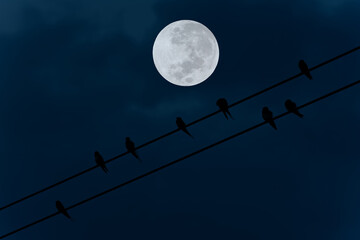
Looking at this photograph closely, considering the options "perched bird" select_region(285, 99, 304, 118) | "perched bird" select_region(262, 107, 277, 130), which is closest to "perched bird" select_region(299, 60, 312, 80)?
"perched bird" select_region(285, 99, 304, 118)

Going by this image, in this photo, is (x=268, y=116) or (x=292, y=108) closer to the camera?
(x=292, y=108)

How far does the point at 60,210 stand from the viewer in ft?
42.8

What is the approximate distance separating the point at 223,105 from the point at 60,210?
5975 mm

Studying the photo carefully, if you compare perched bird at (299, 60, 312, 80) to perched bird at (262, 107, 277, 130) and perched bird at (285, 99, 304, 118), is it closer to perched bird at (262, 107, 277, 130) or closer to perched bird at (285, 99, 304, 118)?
perched bird at (285, 99, 304, 118)

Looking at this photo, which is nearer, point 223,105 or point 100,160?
point 223,105

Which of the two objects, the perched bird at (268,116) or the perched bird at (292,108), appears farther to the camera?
the perched bird at (268,116)

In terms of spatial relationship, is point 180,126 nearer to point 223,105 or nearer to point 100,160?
point 223,105

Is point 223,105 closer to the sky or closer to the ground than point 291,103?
closer to the sky

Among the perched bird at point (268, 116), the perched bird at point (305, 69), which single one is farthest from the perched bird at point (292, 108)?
the perched bird at point (305, 69)

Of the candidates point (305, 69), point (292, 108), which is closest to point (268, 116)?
point (292, 108)

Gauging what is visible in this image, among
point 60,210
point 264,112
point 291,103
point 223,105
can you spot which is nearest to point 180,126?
point 223,105

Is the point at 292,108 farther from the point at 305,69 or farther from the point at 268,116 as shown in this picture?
the point at 305,69

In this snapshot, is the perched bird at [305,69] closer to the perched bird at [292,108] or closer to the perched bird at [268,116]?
the perched bird at [292,108]

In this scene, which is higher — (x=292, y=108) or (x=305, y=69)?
(x=305, y=69)
